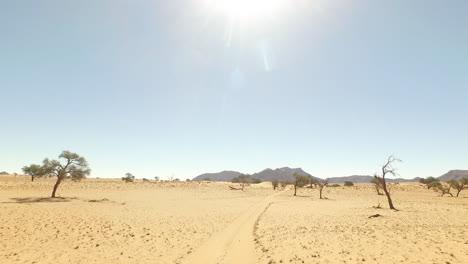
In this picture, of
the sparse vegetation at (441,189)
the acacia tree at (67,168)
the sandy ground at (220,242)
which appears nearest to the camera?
the sandy ground at (220,242)

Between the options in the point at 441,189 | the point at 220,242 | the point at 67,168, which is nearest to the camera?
the point at 220,242

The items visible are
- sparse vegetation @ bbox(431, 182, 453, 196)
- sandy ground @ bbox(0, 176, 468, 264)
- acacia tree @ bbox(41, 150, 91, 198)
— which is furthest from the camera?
sparse vegetation @ bbox(431, 182, 453, 196)

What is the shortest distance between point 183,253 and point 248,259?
4499 millimetres

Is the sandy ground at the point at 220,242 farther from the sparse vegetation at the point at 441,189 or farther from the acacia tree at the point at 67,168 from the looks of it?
the sparse vegetation at the point at 441,189

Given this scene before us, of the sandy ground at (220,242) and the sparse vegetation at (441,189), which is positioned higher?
the sparse vegetation at (441,189)

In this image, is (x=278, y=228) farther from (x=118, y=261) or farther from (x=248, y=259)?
(x=118, y=261)

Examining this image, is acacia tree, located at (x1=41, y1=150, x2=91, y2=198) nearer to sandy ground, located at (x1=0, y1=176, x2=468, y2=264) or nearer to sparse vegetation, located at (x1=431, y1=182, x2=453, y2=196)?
sandy ground, located at (x1=0, y1=176, x2=468, y2=264)

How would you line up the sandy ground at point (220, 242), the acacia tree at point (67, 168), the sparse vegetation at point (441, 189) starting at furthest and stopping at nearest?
the sparse vegetation at point (441, 189)
the acacia tree at point (67, 168)
the sandy ground at point (220, 242)

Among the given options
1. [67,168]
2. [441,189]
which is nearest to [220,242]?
[67,168]

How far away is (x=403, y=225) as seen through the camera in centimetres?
2567

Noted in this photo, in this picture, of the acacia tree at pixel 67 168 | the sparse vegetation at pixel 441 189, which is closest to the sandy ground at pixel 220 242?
the acacia tree at pixel 67 168

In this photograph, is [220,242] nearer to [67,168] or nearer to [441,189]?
[67,168]

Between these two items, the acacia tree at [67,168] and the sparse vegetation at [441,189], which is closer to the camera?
the acacia tree at [67,168]

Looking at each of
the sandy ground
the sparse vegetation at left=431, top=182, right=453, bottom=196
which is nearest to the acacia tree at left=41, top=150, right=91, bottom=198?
the sandy ground
